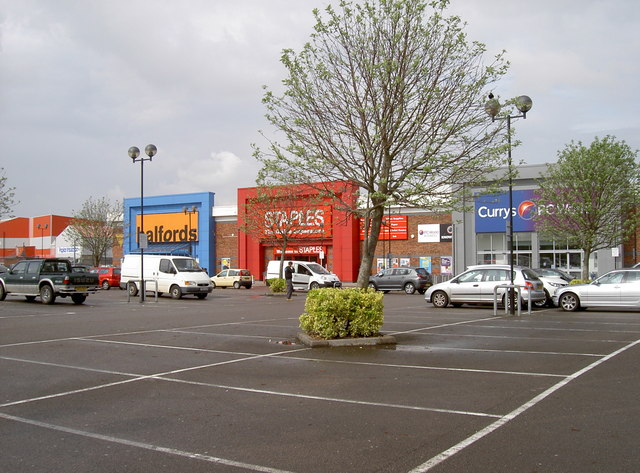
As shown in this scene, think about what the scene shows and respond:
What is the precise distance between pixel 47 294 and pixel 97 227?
34.6 m

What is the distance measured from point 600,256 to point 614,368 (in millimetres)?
36731

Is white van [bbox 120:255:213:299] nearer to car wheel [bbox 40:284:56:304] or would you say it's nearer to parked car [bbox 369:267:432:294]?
car wheel [bbox 40:284:56:304]

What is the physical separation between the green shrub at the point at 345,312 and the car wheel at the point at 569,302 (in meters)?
11.1

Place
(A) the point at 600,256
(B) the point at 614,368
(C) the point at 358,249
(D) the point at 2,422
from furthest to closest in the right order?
(C) the point at 358,249 → (A) the point at 600,256 → (B) the point at 614,368 → (D) the point at 2,422

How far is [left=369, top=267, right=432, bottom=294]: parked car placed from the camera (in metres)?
34.3

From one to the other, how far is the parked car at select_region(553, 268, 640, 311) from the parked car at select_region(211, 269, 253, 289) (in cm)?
2559

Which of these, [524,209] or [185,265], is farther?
[524,209]

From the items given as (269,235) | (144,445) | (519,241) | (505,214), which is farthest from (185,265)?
(519,241)

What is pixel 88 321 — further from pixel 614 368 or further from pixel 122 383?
pixel 614 368

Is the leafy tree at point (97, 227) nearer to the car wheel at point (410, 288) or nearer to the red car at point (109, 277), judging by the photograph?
the red car at point (109, 277)

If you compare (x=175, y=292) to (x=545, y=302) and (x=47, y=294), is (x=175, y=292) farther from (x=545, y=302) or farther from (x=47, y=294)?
(x=545, y=302)

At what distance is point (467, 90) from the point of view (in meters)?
11.4

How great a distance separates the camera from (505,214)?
144ft

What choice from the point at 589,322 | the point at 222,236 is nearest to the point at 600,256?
the point at 589,322
